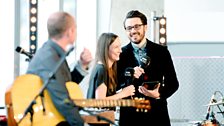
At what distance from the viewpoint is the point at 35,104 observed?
236 centimetres

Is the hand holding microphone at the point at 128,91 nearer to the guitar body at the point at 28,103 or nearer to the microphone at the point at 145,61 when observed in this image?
the microphone at the point at 145,61

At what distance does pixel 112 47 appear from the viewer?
3.18 m

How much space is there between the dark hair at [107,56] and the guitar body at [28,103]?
2.54ft

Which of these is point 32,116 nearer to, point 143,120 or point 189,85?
point 143,120

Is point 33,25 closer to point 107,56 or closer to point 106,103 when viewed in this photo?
point 107,56

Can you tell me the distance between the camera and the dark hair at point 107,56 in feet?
10.2

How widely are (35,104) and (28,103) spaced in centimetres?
5

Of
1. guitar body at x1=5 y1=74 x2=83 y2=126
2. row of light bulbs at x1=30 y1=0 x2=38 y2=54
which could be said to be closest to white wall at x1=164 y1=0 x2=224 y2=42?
row of light bulbs at x1=30 y1=0 x2=38 y2=54

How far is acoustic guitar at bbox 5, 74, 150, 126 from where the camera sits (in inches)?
93.5

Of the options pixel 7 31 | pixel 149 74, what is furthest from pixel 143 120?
pixel 7 31

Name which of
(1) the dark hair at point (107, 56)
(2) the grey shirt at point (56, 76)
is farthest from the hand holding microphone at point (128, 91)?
(2) the grey shirt at point (56, 76)

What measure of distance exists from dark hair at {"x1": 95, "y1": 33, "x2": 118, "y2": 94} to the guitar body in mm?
776

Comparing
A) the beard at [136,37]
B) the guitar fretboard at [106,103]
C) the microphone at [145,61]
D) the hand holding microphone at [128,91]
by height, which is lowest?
the hand holding microphone at [128,91]

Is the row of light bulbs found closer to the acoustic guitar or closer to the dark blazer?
the dark blazer
